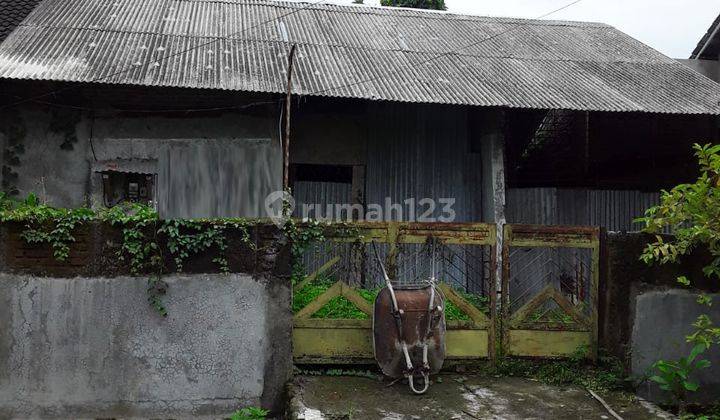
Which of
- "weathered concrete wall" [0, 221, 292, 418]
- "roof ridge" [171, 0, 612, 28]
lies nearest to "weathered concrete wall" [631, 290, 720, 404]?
"weathered concrete wall" [0, 221, 292, 418]

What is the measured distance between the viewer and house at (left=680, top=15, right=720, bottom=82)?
41.5ft

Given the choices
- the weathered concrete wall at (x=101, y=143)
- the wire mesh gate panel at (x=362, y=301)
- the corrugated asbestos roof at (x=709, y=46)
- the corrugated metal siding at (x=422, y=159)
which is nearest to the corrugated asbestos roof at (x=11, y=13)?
the weathered concrete wall at (x=101, y=143)

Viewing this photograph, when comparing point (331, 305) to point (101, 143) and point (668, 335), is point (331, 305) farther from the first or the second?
point (101, 143)

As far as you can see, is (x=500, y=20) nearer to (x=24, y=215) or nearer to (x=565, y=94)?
(x=565, y=94)

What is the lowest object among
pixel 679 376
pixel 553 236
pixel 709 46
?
pixel 679 376

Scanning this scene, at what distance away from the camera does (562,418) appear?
4391mm

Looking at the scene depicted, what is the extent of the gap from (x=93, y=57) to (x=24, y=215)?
4570 mm

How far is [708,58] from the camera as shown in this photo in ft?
42.7

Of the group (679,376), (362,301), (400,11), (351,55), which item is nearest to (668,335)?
(679,376)

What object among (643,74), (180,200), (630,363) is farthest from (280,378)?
(643,74)

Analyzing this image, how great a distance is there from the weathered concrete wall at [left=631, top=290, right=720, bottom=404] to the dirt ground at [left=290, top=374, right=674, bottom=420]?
341 millimetres

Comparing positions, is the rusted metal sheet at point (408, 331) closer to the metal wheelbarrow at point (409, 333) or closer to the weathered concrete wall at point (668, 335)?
the metal wheelbarrow at point (409, 333)

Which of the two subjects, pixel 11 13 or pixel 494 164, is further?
pixel 11 13

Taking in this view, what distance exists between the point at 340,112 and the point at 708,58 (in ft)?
30.1
